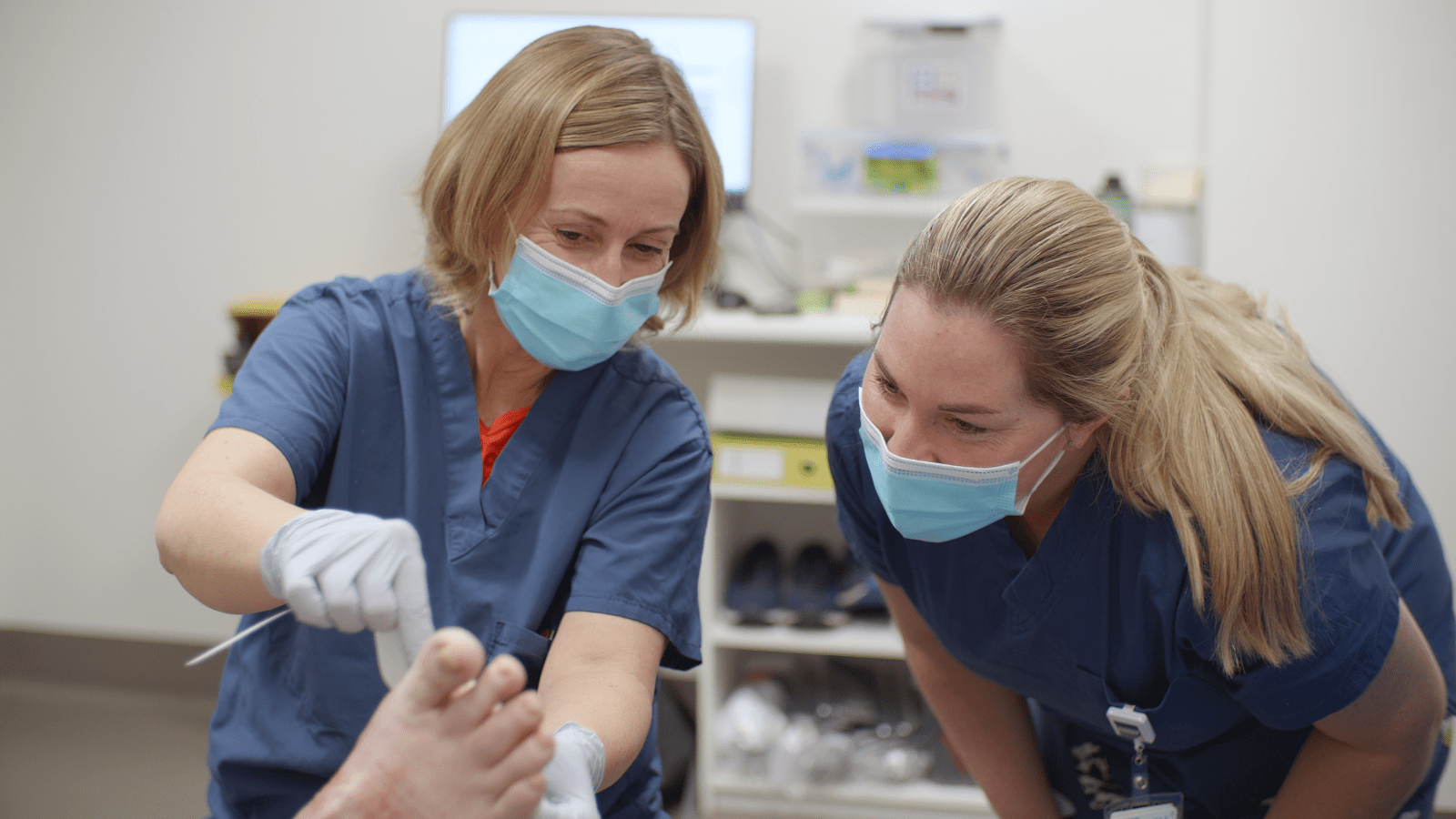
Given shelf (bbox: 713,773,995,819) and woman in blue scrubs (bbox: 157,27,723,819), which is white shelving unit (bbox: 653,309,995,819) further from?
woman in blue scrubs (bbox: 157,27,723,819)

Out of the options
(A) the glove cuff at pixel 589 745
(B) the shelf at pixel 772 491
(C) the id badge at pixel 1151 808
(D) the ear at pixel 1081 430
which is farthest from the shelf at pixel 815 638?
(A) the glove cuff at pixel 589 745

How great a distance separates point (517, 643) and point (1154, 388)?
2.07ft

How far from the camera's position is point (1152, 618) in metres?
0.90

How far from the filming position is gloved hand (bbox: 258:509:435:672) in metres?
0.61

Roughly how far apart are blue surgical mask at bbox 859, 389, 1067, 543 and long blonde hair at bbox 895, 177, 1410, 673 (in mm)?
75

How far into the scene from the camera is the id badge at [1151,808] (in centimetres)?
94

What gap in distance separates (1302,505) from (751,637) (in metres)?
1.18

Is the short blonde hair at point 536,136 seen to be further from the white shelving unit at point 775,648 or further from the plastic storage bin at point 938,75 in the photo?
the plastic storage bin at point 938,75

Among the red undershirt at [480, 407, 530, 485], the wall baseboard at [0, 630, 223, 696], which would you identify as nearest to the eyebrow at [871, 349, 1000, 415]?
the red undershirt at [480, 407, 530, 485]

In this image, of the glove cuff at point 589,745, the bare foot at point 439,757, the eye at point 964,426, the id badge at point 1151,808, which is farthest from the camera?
the id badge at point 1151,808

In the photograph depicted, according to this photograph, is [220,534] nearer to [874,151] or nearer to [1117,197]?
[874,151]

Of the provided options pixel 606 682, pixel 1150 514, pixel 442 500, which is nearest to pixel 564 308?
pixel 442 500

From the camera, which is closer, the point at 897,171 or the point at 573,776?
the point at 573,776

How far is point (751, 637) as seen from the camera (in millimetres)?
Result: 1848
